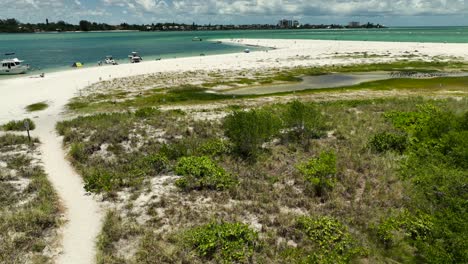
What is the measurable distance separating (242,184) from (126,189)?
16.9ft

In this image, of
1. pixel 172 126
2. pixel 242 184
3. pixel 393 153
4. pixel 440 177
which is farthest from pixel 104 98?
pixel 440 177

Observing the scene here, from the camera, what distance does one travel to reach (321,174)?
Result: 14.1 m

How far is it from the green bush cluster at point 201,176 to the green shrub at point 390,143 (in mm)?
8622

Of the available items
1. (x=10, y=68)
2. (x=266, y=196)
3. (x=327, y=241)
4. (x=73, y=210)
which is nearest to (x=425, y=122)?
(x=266, y=196)

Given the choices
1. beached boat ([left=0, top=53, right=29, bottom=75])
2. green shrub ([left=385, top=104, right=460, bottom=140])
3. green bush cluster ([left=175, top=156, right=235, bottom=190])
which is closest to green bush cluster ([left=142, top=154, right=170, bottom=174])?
green bush cluster ([left=175, top=156, right=235, bottom=190])

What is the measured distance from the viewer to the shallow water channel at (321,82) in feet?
137

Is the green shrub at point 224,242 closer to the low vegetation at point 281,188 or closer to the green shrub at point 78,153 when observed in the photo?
the low vegetation at point 281,188

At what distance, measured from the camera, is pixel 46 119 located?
28375 millimetres

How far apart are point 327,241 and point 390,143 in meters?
9.63

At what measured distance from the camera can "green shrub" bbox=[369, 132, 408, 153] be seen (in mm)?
17497

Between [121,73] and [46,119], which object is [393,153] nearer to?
[46,119]

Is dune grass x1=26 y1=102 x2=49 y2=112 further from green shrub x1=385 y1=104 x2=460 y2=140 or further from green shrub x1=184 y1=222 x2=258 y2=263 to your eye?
green shrub x1=385 y1=104 x2=460 y2=140

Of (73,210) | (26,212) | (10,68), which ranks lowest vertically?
(73,210)

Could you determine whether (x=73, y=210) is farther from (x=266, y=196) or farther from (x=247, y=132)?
(x=247, y=132)
